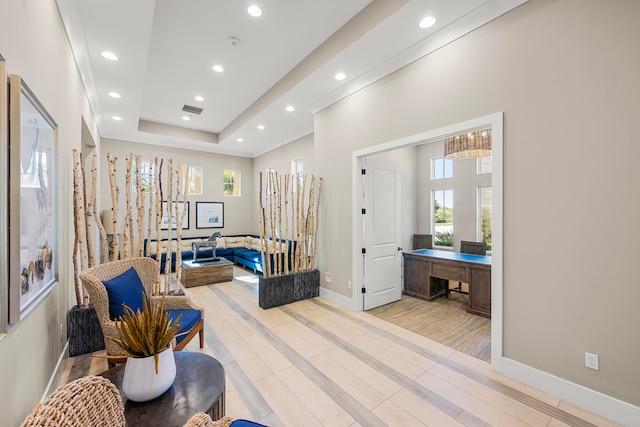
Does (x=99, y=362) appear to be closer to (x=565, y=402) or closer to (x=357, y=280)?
(x=357, y=280)

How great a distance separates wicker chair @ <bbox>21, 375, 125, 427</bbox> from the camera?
69 centimetres

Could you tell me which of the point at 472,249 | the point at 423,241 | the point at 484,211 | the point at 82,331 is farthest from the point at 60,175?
the point at 484,211

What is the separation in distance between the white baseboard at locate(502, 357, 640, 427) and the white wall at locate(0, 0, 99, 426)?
3444 millimetres

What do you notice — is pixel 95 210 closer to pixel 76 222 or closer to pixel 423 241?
pixel 76 222

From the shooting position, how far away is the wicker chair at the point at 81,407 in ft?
2.25

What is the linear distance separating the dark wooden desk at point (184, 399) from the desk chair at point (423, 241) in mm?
5658

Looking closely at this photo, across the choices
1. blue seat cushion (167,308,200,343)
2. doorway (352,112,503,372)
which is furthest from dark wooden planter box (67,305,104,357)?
doorway (352,112,503,372)

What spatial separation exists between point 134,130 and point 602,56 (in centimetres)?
745

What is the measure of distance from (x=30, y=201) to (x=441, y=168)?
6.92 meters

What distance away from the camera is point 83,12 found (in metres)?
2.51

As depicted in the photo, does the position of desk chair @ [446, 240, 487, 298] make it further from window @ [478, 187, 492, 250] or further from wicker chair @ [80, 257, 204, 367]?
wicker chair @ [80, 257, 204, 367]

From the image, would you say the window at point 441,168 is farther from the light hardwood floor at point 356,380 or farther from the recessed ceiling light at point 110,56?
the recessed ceiling light at point 110,56

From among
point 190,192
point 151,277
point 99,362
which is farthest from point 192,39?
point 190,192

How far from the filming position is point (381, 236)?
421 centimetres
